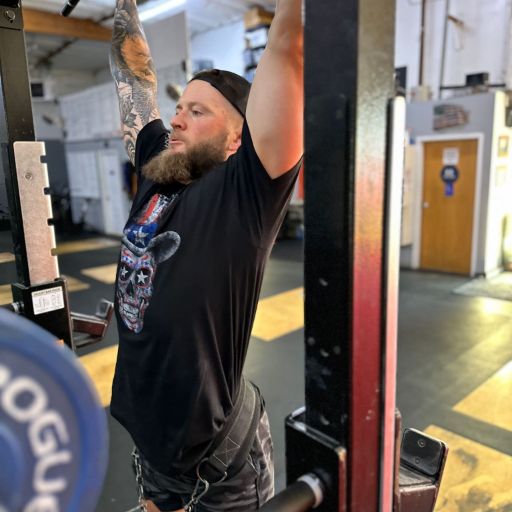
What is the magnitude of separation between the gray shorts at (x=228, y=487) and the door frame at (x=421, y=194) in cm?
550

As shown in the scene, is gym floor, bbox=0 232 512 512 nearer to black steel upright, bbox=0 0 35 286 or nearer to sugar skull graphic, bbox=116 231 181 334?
black steel upright, bbox=0 0 35 286

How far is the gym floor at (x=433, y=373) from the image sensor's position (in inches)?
86.3

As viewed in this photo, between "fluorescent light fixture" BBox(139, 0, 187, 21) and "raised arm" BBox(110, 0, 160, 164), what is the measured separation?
710 centimetres

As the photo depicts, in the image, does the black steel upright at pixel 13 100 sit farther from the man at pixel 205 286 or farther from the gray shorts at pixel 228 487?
the gray shorts at pixel 228 487

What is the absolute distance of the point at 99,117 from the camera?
9.68m

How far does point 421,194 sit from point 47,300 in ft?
18.8

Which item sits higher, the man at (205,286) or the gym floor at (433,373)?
the man at (205,286)

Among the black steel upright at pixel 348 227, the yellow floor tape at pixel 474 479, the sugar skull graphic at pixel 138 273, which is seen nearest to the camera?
the black steel upright at pixel 348 227

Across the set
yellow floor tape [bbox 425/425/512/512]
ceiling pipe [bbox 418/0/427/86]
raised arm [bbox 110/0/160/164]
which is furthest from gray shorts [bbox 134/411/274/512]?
ceiling pipe [bbox 418/0/427/86]

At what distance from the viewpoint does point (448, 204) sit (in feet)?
20.2

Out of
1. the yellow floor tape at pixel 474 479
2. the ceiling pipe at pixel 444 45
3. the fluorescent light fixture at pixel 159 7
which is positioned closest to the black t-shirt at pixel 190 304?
the yellow floor tape at pixel 474 479

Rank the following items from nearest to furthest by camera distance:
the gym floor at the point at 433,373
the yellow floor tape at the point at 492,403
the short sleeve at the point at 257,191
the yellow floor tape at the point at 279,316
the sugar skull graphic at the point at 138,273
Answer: the short sleeve at the point at 257,191 → the sugar skull graphic at the point at 138,273 → the gym floor at the point at 433,373 → the yellow floor tape at the point at 492,403 → the yellow floor tape at the point at 279,316

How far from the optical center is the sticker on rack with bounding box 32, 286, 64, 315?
4.74 ft

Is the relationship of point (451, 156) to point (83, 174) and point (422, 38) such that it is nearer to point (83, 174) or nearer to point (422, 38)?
point (422, 38)
